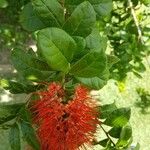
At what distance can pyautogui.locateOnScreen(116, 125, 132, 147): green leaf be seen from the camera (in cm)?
159

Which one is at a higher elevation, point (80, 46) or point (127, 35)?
point (80, 46)

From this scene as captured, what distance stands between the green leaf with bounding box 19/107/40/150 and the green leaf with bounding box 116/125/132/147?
30cm

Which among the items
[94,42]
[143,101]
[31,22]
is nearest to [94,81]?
[94,42]

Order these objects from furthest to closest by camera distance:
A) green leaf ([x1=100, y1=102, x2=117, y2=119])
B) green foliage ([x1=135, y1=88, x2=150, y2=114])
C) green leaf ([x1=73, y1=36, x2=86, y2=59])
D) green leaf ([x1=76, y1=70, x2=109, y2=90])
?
green foliage ([x1=135, y1=88, x2=150, y2=114]), green leaf ([x1=100, y1=102, x2=117, y2=119]), green leaf ([x1=76, y1=70, x2=109, y2=90]), green leaf ([x1=73, y1=36, x2=86, y2=59])

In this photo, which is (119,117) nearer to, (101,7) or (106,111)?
(106,111)

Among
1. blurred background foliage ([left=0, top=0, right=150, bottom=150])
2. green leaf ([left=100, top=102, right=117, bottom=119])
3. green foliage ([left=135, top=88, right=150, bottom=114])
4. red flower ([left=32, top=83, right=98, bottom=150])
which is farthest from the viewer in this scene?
green foliage ([left=135, top=88, right=150, bottom=114])

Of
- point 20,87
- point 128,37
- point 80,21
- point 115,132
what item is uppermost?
point 80,21

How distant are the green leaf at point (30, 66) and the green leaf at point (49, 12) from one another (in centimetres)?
12

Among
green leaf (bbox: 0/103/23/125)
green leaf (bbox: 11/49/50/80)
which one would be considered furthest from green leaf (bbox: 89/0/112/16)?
green leaf (bbox: 0/103/23/125)

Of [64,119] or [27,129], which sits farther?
[27,129]

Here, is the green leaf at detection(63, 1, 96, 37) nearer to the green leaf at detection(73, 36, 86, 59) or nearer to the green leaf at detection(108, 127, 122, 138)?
the green leaf at detection(73, 36, 86, 59)

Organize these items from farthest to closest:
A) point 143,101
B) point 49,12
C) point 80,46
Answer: point 143,101
point 49,12
point 80,46

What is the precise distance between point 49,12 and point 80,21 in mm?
111

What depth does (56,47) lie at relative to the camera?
1.23 m
